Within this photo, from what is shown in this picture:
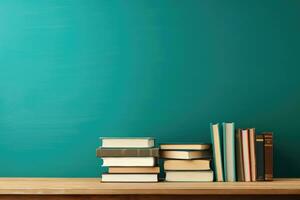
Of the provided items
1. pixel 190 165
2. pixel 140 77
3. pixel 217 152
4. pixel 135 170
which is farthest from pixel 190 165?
pixel 140 77

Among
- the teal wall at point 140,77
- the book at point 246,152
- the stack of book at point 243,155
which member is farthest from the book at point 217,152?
the teal wall at point 140,77

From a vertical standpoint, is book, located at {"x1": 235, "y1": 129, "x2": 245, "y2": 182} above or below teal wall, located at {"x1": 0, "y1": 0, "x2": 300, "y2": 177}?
below

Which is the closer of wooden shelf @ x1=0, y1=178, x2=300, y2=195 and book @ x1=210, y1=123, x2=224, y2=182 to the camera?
wooden shelf @ x1=0, y1=178, x2=300, y2=195

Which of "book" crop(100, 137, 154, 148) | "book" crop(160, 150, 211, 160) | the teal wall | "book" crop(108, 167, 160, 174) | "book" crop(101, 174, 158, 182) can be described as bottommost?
"book" crop(101, 174, 158, 182)

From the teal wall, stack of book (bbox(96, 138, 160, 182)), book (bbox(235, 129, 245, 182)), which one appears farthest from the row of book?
the teal wall

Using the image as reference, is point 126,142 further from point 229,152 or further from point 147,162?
point 229,152

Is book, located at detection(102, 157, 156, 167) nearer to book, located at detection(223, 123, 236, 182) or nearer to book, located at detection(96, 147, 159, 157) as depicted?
book, located at detection(96, 147, 159, 157)

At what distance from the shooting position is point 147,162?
7.47ft

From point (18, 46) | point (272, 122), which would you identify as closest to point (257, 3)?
point (272, 122)

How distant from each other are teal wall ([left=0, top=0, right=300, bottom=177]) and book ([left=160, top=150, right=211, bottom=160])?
239 millimetres

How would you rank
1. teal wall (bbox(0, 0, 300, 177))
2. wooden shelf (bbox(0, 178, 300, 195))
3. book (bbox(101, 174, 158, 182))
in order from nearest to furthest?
wooden shelf (bbox(0, 178, 300, 195))
book (bbox(101, 174, 158, 182))
teal wall (bbox(0, 0, 300, 177))

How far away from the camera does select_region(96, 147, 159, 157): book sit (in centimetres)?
228

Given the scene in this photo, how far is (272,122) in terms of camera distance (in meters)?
2.58

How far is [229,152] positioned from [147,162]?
39 cm
